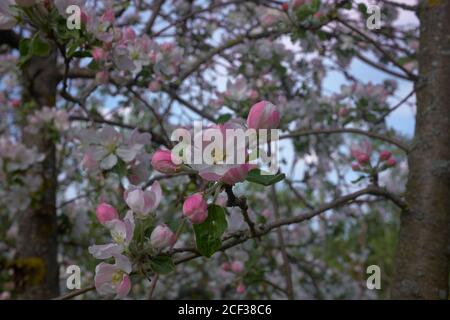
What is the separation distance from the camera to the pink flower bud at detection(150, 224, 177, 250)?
0.78 m

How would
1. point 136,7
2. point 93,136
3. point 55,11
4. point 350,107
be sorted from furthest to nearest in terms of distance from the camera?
point 136,7, point 350,107, point 93,136, point 55,11

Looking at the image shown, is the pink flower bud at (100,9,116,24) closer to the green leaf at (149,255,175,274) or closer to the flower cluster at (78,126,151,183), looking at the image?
the flower cluster at (78,126,151,183)

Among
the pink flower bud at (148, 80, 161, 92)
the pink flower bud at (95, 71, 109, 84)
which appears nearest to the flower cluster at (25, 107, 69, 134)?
the pink flower bud at (148, 80, 161, 92)

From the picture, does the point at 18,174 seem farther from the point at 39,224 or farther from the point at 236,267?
the point at 236,267

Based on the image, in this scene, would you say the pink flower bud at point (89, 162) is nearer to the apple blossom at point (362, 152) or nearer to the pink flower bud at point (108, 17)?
the pink flower bud at point (108, 17)

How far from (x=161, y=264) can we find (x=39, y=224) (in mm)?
1563

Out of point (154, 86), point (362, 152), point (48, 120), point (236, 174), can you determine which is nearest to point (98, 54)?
point (154, 86)

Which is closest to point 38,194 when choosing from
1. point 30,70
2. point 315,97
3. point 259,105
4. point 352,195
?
point 30,70

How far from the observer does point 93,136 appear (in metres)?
1.22

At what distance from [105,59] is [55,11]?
18cm

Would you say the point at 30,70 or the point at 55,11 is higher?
the point at 30,70

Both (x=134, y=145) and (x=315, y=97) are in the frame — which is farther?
(x=315, y=97)

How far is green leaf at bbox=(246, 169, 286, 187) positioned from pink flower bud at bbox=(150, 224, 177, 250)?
0.17m
